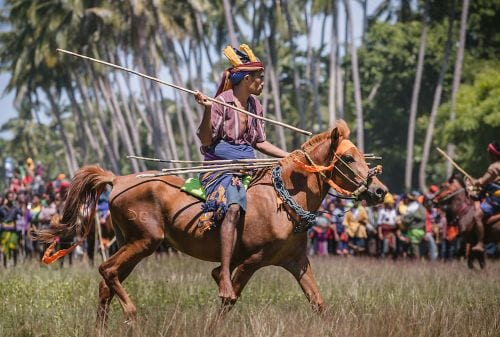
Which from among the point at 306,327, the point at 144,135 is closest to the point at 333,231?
the point at 306,327

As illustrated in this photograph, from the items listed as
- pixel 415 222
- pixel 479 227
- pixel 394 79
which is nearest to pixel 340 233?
pixel 415 222

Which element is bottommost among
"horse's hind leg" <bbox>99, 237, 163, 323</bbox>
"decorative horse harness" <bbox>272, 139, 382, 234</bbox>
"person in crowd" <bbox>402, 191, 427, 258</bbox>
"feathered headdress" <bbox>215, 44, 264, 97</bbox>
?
"person in crowd" <bbox>402, 191, 427, 258</bbox>

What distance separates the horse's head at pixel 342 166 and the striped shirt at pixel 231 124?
24.2 inches

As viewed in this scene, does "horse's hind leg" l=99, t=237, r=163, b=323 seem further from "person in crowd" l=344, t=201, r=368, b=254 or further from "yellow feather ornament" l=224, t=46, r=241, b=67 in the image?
"person in crowd" l=344, t=201, r=368, b=254

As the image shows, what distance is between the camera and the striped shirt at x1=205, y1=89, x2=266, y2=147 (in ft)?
27.6

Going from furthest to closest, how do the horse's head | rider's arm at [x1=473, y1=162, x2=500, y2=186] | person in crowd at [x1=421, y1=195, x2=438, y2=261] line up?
person in crowd at [x1=421, y1=195, x2=438, y2=261] < rider's arm at [x1=473, y1=162, x2=500, y2=186] < the horse's head

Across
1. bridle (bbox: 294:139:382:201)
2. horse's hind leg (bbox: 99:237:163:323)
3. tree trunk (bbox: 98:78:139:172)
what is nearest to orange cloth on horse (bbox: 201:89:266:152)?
bridle (bbox: 294:139:382:201)

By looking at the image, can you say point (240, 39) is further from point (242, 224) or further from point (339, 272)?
point (242, 224)

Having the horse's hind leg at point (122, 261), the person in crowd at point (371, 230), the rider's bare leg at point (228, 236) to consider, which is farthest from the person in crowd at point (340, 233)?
the rider's bare leg at point (228, 236)

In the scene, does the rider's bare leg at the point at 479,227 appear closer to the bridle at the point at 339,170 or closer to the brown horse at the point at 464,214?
the brown horse at the point at 464,214

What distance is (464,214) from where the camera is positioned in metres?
16.0

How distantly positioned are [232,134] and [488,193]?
24.6 ft

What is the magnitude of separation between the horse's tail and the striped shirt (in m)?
1.51

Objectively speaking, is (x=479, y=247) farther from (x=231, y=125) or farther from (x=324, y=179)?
(x=231, y=125)
